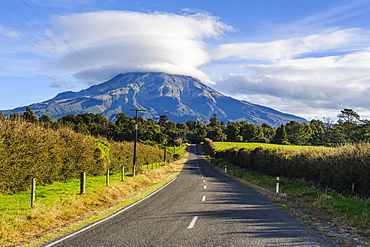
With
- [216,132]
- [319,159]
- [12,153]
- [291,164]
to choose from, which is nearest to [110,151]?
[12,153]

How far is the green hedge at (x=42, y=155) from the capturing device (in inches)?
603

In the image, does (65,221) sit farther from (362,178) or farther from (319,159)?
(319,159)

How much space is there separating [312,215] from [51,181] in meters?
17.0

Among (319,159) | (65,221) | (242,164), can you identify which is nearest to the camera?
(65,221)

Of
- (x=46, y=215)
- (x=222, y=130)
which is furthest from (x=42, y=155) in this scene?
(x=222, y=130)

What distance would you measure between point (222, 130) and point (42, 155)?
527 feet

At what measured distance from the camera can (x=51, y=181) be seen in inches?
806

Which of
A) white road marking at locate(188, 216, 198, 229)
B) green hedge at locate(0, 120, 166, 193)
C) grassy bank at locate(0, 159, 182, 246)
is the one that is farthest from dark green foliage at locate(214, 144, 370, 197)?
green hedge at locate(0, 120, 166, 193)

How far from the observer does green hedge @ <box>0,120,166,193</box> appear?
603 inches

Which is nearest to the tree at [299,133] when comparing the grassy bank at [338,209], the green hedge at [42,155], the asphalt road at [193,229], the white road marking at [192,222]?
the green hedge at [42,155]

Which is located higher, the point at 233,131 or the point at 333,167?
the point at 233,131

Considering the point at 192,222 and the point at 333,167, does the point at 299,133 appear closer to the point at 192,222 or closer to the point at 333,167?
the point at 333,167

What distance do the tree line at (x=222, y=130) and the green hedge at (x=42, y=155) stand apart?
32.0 meters

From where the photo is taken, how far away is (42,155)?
Answer: 18.5 meters
